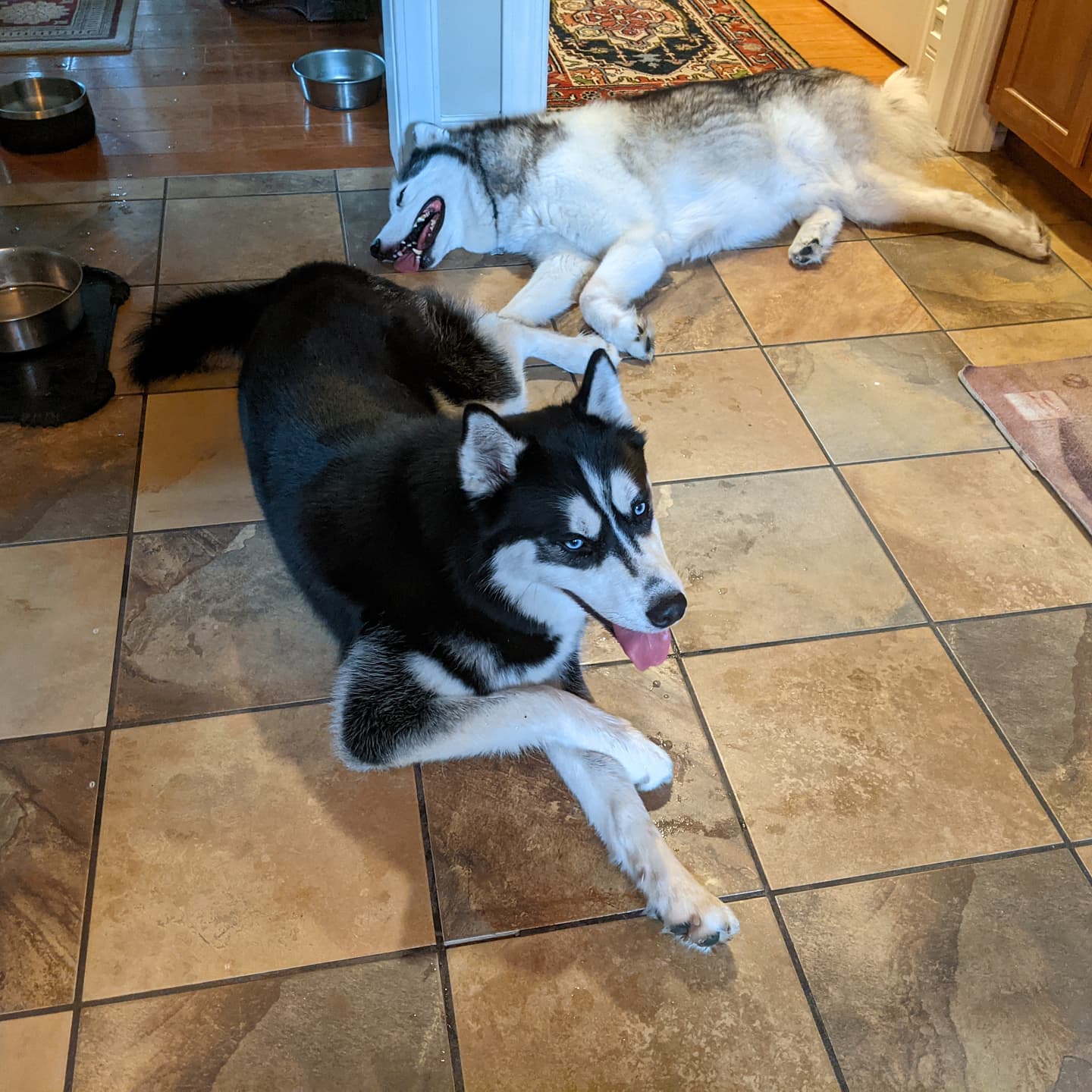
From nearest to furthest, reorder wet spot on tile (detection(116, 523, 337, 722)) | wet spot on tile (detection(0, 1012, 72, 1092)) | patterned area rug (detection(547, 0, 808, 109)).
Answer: wet spot on tile (detection(0, 1012, 72, 1092)) < wet spot on tile (detection(116, 523, 337, 722)) < patterned area rug (detection(547, 0, 808, 109))

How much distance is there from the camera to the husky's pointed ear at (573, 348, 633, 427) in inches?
63.1

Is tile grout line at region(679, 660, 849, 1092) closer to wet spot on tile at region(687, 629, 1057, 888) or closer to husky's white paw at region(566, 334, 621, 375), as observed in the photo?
wet spot on tile at region(687, 629, 1057, 888)

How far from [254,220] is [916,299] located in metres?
2.40

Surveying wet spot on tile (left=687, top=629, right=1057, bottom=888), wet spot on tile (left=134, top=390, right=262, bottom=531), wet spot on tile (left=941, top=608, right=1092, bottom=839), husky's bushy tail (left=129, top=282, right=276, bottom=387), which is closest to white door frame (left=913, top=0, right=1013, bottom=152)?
wet spot on tile (left=941, top=608, right=1092, bottom=839)

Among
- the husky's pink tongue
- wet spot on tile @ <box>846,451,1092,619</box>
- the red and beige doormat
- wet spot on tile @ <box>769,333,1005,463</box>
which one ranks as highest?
the husky's pink tongue

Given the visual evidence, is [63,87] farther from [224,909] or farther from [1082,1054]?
[1082,1054]

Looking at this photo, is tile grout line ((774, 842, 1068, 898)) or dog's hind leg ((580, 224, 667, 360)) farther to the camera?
dog's hind leg ((580, 224, 667, 360))

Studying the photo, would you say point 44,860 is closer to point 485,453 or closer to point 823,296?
point 485,453

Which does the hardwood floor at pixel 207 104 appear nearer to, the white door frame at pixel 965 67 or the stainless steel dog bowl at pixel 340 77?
the stainless steel dog bowl at pixel 340 77

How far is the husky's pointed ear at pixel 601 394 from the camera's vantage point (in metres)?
1.60

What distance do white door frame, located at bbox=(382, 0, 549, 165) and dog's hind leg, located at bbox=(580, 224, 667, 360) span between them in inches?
32.9

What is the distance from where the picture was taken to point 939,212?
11.3ft

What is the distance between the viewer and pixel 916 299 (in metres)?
3.18

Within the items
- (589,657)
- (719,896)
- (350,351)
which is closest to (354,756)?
(589,657)
